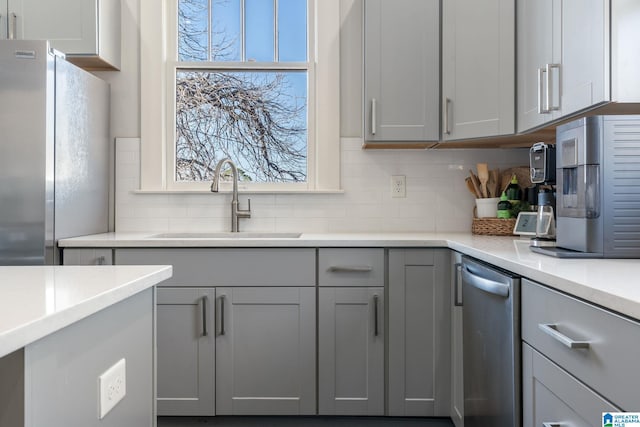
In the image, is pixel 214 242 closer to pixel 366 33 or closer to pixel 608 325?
pixel 366 33

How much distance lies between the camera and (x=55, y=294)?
2.75 ft

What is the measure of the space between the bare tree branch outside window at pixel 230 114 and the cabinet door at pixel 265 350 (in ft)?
2.92

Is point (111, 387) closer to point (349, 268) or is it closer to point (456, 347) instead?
point (349, 268)

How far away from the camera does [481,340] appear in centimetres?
172

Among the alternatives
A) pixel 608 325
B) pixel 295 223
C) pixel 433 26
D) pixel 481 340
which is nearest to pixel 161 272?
pixel 608 325

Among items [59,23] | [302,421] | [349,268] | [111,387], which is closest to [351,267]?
[349,268]

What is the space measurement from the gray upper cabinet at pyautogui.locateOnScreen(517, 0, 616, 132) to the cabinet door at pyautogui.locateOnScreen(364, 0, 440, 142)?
473mm

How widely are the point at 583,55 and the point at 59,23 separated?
2.40 meters

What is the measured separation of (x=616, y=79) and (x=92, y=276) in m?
1.48

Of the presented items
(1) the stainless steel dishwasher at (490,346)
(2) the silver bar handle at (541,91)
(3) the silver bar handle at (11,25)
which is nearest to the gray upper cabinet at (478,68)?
(2) the silver bar handle at (541,91)

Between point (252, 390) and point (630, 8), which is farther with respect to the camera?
point (252, 390)

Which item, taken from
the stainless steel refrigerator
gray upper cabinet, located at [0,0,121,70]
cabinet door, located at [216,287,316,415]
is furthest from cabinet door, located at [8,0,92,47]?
cabinet door, located at [216,287,316,415]

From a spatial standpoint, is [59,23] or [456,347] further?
[59,23]

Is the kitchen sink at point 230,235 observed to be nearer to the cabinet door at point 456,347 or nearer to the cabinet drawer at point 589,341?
the cabinet door at point 456,347
